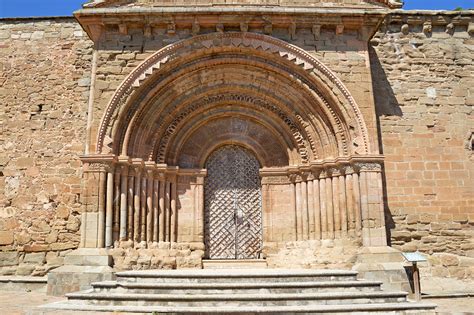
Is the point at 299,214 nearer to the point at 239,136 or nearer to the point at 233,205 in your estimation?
the point at 233,205

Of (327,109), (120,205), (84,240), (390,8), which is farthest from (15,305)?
(390,8)

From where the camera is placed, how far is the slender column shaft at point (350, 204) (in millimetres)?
9781

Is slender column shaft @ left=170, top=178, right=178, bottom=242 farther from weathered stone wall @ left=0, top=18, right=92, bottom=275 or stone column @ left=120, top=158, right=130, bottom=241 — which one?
weathered stone wall @ left=0, top=18, right=92, bottom=275

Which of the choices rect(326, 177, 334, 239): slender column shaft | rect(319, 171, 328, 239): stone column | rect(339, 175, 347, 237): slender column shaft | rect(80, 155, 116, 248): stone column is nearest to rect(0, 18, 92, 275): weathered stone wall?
rect(80, 155, 116, 248): stone column

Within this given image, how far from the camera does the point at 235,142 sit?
37.2 ft

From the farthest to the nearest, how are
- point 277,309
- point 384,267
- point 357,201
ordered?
point 357,201 < point 384,267 < point 277,309

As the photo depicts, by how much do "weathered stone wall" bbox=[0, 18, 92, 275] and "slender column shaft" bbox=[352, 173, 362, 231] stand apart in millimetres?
5910

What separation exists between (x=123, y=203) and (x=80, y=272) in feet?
5.26

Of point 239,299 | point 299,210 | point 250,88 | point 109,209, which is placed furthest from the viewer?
point 250,88

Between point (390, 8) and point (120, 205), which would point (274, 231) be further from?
point (390, 8)

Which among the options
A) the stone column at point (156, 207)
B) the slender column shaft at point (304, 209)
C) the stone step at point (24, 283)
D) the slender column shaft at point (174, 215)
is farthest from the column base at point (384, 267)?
the stone step at point (24, 283)

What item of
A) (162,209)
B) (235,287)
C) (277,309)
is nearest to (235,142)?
(162,209)

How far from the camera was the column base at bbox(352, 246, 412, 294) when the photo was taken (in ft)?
29.0

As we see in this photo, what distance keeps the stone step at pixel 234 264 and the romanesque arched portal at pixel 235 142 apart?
55 cm
